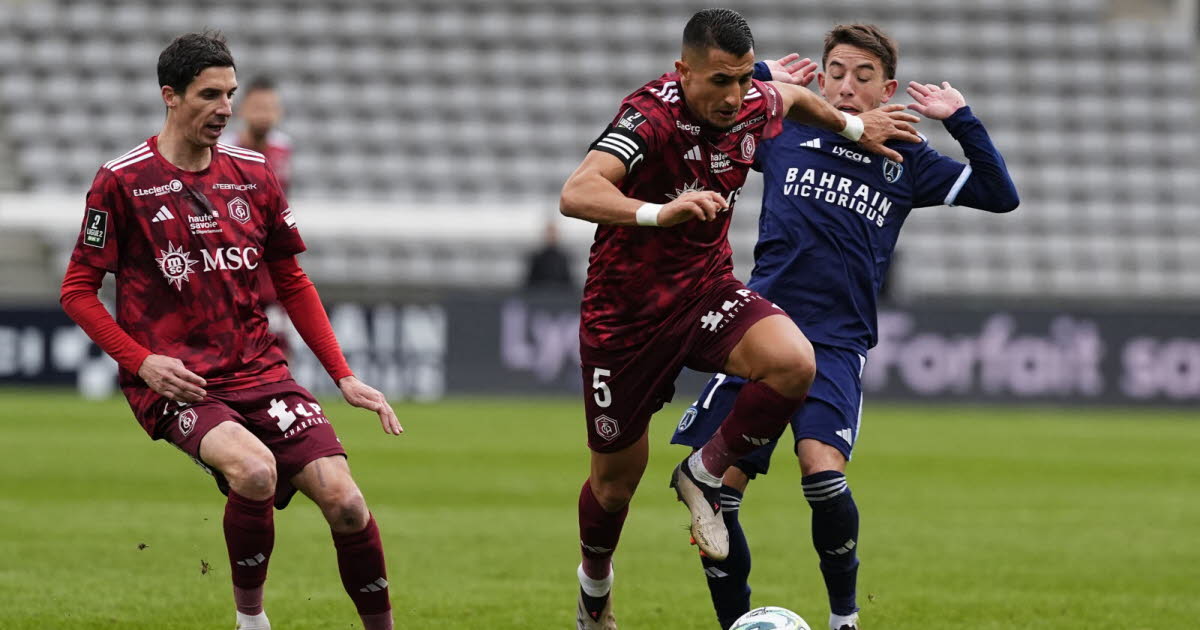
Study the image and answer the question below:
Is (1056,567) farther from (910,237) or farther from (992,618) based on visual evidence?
(910,237)

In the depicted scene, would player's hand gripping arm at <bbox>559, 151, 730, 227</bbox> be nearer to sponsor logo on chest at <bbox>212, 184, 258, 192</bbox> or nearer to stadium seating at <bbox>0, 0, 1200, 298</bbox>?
sponsor logo on chest at <bbox>212, 184, 258, 192</bbox>

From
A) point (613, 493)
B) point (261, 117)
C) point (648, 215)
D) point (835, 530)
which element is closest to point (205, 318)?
point (648, 215)

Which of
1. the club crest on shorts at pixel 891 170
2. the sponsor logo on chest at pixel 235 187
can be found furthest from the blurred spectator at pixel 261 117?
the club crest on shorts at pixel 891 170

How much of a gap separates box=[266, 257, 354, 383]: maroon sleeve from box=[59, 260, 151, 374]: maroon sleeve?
63 centimetres

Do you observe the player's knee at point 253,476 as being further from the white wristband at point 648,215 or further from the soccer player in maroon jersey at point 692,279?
the white wristband at point 648,215

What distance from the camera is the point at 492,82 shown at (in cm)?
2320

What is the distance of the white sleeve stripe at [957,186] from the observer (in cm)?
654

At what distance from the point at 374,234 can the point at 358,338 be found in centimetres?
233

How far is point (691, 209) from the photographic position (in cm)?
513

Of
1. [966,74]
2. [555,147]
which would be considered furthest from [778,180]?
[966,74]

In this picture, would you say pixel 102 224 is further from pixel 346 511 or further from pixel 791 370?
pixel 791 370

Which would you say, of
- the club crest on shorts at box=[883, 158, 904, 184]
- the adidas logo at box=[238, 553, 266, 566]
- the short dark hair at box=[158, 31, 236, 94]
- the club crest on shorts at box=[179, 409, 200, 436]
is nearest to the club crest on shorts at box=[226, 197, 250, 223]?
the short dark hair at box=[158, 31, 236, 94]

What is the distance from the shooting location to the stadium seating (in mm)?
22297

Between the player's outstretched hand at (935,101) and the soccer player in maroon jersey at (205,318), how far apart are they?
241 centimetres
